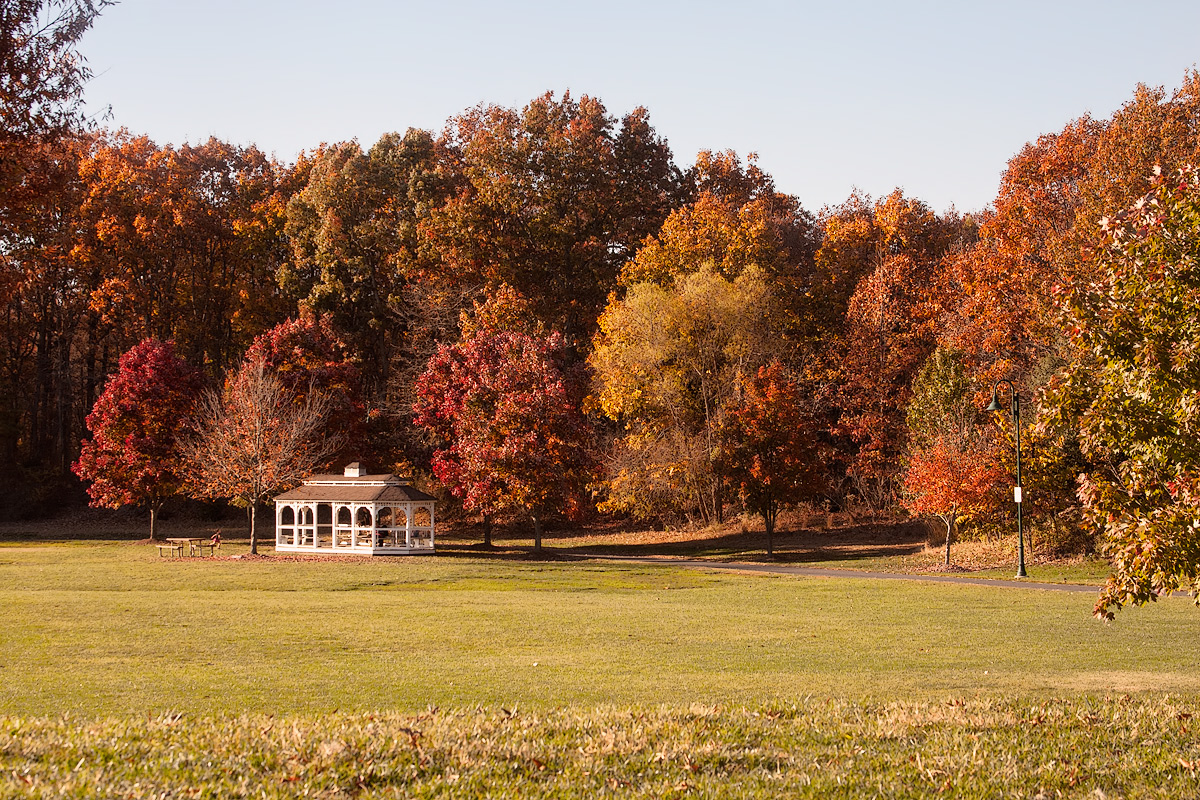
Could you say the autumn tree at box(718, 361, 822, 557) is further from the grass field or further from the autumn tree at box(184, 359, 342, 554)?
the autumn tree at box(184, 359, 342, 554)

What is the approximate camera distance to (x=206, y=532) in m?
52.3

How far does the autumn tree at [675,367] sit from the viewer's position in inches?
1754

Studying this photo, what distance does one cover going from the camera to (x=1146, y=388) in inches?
412

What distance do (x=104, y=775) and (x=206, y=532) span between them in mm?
49272

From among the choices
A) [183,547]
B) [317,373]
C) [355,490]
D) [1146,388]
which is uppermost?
[317,373]

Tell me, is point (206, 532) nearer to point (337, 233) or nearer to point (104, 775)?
point (337, 233)

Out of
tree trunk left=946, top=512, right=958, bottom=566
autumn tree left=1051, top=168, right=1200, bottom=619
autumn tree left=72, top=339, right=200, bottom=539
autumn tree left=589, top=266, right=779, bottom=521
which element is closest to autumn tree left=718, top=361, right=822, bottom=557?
autumn tree left=589, top=266, right=779, bottom=521

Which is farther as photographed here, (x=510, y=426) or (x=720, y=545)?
(x=720, y=545)

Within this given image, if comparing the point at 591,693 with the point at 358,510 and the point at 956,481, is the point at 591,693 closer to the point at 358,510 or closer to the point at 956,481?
the point at 956,481

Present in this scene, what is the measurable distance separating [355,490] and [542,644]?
26.5 m

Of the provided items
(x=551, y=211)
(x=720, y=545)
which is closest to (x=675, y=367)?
(x=720, y=545)

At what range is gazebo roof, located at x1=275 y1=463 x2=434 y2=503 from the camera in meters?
40.4

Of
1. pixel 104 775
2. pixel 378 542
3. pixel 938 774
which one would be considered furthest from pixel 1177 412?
pixel 378 542

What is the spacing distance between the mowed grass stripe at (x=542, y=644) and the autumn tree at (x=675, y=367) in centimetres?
1612
